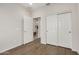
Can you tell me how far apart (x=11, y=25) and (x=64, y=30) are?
4.21 ft

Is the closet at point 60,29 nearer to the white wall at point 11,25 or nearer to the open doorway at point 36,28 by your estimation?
the open doorway at point 36,28

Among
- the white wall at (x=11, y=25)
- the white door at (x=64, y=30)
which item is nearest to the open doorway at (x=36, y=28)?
the white wall at (x=11, y=25)

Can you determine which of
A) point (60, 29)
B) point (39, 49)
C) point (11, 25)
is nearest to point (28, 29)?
point (11, 25)

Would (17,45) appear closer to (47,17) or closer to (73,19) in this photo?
(47,17)

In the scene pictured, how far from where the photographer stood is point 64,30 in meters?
2.01

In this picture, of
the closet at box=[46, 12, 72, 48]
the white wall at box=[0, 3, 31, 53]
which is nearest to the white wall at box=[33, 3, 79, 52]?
the closet at box=[46, 12, 72, 48]

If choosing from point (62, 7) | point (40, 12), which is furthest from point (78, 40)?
point (40, 12)

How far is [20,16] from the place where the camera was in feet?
6.88

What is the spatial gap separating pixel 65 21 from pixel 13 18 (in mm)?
1270

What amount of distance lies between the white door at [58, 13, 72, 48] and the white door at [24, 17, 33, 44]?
70 centimetres

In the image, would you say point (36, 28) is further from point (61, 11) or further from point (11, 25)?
point (61, 11)

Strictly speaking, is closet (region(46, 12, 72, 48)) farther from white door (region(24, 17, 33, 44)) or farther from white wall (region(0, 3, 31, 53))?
white wall (region(0, 3, 31, 53))

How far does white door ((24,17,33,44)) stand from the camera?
2.10 m

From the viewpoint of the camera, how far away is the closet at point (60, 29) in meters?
2.00
